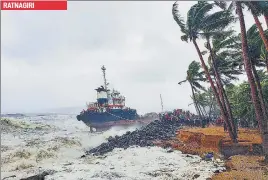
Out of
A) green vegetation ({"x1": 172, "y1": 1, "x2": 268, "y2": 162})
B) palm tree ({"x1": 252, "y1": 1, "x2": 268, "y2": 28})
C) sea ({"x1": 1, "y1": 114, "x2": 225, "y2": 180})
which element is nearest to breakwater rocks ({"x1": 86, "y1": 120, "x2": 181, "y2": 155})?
sea ({"x1": 1, "y1": 114, "x2": 225, "y2": 180})

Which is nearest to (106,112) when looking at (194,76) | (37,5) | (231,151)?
(194,76)

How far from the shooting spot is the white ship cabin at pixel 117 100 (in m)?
58.2

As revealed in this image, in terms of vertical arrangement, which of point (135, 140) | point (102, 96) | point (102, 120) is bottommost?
point (135, 140)

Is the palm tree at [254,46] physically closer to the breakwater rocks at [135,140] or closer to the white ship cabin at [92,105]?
the breakwater rocks at [135,140]

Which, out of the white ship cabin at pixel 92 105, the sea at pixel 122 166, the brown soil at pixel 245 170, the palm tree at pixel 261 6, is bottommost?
the sea at pixel 122 166

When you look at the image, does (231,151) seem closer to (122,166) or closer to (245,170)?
(245,170)

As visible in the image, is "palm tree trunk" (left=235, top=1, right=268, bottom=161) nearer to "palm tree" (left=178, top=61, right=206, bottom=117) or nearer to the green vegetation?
the green vegetation

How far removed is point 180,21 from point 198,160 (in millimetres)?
9992

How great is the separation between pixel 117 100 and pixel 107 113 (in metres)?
5.81

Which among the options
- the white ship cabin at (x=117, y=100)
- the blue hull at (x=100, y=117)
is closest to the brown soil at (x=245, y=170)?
the blue hull at (x=100, y=117)

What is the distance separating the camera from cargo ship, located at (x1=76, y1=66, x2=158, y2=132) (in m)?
54.4

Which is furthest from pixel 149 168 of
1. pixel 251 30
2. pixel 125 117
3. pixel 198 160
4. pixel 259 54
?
pixel 125 117

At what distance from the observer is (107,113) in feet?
182

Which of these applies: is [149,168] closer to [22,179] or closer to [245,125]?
[22,179]
